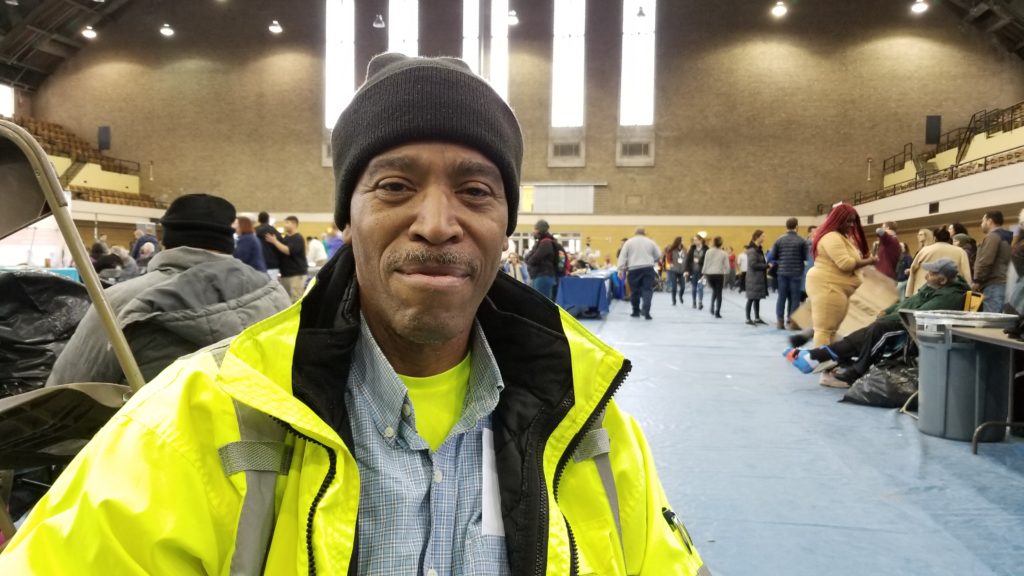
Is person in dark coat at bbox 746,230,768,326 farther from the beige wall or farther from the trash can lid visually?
the beige wall

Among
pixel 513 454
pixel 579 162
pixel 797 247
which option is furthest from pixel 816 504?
pixel 579 162

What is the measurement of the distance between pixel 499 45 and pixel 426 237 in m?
23.2

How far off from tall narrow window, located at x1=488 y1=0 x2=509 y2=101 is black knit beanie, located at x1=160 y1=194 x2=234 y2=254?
21.0m

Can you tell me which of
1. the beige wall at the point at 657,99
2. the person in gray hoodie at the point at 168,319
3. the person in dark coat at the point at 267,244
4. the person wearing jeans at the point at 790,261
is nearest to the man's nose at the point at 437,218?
the person in gray hoodie at the point at 168,319

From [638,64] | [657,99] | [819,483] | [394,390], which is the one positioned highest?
[638,64]

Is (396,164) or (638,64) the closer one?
(396,164)

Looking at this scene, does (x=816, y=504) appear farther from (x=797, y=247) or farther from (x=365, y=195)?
(x=797, y=247)

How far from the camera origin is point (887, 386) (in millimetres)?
4793

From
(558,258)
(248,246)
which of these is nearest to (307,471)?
(248,246)

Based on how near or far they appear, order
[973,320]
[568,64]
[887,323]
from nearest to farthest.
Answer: [973,320] < [887,323] < [568,64]

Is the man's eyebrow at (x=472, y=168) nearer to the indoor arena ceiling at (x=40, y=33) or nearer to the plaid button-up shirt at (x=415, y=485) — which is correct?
the plaid button-up shirt at (x=415, y=485)

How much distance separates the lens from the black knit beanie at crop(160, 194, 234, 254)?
2.37 meters

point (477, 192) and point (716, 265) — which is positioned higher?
point (477, 192)

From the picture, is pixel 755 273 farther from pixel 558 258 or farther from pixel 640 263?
pixel 558 258
